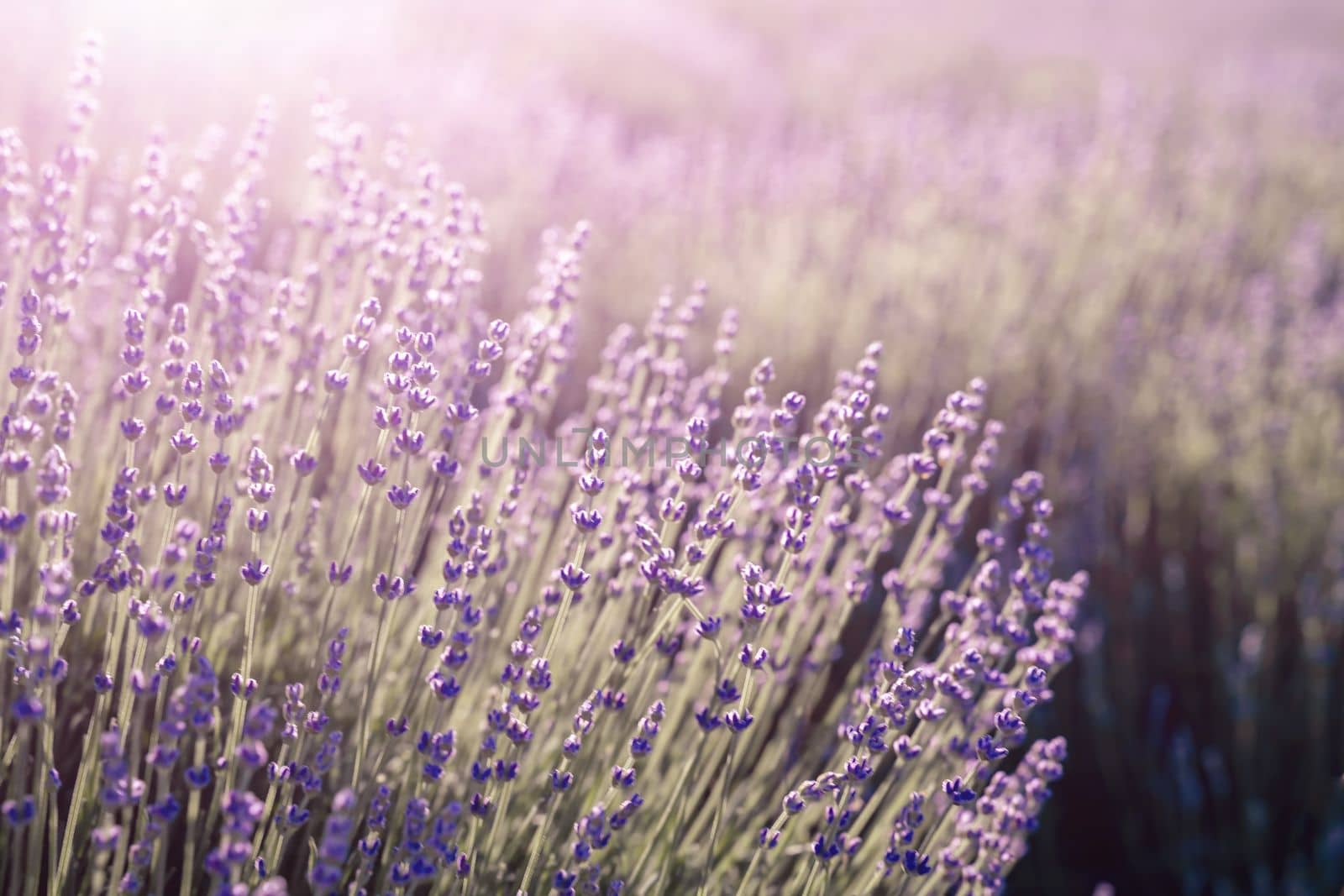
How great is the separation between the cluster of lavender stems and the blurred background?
0.74 m

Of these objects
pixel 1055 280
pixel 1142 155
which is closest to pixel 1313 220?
pixel 1142 155

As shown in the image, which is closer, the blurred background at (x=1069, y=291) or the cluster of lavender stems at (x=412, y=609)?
the cluster of lavender stems at (x=412, y=609)

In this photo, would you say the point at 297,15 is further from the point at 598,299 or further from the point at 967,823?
the point at 967,823

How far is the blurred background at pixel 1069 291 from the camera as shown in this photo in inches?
122

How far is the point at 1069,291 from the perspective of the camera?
456 cm

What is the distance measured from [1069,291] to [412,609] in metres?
3.56

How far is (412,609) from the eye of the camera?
2080 millimetres

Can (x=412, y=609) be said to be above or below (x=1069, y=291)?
below

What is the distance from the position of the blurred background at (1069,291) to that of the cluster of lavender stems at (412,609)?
2.44 feet

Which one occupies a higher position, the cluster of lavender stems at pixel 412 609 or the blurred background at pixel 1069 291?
the blurred background at pixel 1069 291

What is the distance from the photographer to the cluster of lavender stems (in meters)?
1.20

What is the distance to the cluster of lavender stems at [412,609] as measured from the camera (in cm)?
120

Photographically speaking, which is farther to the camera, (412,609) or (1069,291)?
(1069,291)

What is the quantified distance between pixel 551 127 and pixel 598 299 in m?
1.70
